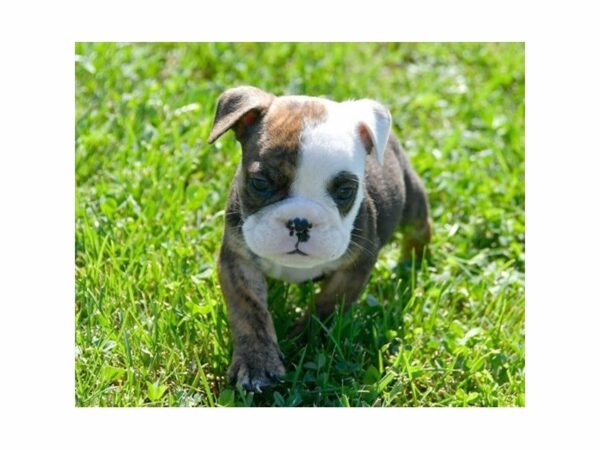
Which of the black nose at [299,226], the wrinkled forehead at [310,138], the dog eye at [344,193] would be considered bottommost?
the black nose at [299,226]

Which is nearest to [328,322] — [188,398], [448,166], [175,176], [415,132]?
[188,398]

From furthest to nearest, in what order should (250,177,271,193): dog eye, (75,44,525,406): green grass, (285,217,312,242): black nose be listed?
(75,44,525,406): green grass
(250,177,271,193): dog eye
(285,217,312,242): black nose

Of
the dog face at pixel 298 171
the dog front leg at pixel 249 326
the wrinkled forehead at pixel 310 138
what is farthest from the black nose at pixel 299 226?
the dog front leg at pixel 249 326

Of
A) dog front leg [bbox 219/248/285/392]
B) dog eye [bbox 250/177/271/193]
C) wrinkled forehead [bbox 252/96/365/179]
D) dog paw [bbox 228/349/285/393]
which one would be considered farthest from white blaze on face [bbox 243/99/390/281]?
dog paw [bbox 228/349/285/393]

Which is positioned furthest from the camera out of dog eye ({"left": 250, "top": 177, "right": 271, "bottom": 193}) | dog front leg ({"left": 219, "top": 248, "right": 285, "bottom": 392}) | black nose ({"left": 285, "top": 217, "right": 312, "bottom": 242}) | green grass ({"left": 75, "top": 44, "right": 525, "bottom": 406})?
green grass ({"left": 75, "top": 44, "right": 525, "bottom": 406})

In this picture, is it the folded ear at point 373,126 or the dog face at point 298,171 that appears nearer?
the dog face at point 298,171

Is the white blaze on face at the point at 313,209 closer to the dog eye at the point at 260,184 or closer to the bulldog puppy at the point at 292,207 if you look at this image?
the bulldog puppy at the point at 292,207

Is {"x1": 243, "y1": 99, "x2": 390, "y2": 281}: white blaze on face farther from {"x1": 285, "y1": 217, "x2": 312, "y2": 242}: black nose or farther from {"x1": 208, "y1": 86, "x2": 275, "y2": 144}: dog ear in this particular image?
{"x1": 208, "y1": 86, "x2": 275, "y2": 144}: dog ear

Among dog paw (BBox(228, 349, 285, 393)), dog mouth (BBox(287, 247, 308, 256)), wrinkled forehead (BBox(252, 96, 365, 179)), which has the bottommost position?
dog paw (BBox(228, 349, 285, 393))
